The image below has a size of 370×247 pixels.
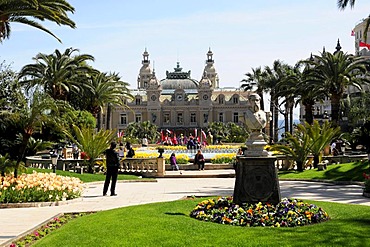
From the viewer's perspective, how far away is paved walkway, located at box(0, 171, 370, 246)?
38.2 feet

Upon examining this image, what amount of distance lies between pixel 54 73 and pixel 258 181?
3145 centimetres

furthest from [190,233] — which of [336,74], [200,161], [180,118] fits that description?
[180,118]

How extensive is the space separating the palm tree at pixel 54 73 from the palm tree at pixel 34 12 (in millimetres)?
18151

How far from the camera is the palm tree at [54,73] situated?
40062 mm

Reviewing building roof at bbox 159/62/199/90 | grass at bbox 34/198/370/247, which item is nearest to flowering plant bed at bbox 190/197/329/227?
grass at bbox 34/198/370/247

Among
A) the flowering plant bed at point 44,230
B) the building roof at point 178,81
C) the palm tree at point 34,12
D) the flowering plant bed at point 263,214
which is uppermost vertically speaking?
the building roof at point 178,81

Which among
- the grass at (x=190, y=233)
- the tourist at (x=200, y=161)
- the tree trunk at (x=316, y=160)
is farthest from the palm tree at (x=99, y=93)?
→ the grass at (x=190, y=233)

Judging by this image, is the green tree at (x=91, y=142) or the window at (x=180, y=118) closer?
the green tree at (x=91, y=142)

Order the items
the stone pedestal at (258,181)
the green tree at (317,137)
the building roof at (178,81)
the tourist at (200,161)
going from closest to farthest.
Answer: the stone pedestal at (258,181) < the green tree at (317,137) < the tourist at (200,161) < the building roof at (178,81)

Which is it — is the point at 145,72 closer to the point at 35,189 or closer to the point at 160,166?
the point at 160,166

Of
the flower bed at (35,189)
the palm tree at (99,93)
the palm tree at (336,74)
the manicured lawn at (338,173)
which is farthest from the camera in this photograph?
the palm tree at (99,93)

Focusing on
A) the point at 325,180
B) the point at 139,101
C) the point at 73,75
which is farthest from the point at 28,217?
the point at 139,101

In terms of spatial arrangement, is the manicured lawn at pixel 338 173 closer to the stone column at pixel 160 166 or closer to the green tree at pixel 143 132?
the stone column at pixel 160 166

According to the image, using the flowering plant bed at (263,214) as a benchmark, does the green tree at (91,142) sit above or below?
above
